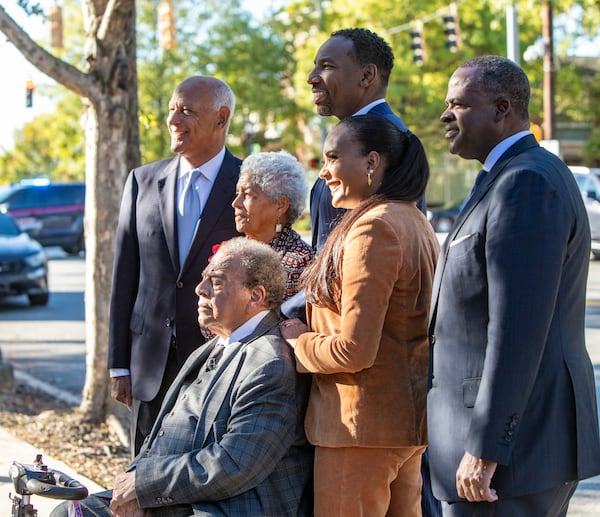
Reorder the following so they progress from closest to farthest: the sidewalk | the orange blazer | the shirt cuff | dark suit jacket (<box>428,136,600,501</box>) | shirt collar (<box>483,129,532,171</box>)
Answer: dark suit jacket (<box>428,136,600,501</box>)
shirt collar (<box>483,129,532,171</box>)
the orange blazer
the shirt cuff
the sidewalk

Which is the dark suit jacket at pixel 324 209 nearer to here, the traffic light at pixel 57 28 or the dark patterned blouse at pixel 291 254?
the dark patterned blouse at pixel 291 254

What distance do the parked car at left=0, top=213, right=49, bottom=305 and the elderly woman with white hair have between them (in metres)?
11.9

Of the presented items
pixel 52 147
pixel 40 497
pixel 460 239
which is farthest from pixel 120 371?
pixel 52 147

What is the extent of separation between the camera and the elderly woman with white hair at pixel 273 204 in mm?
3973

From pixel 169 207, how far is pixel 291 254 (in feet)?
2.37

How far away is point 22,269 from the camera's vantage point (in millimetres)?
15250

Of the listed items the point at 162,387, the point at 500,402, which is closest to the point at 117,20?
the point at 162,387

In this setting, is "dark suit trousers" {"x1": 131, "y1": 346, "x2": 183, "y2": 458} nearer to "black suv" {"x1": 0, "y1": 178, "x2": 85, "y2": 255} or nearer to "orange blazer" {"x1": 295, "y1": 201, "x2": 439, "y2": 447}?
"orange blazer" {"x1": 295, "y1": 201, "x2": 439, "y2": 447}

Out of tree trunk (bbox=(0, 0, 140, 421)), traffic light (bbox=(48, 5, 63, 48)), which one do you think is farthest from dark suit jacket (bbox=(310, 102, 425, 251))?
traffic light (bbox=(48, 5, 63, 48))

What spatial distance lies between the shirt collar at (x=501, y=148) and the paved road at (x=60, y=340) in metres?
3.17

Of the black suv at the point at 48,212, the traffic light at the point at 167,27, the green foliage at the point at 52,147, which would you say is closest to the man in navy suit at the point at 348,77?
the traffic light at the point at 167,27

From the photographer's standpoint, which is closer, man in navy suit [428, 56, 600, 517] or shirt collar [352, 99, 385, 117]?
man in navy suit [428, 56, 600, 517]

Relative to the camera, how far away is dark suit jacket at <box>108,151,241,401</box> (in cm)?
436

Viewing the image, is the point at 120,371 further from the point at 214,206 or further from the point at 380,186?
the point at 380,186
